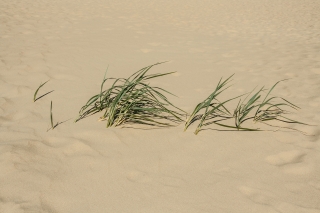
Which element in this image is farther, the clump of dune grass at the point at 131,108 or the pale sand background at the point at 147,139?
the clump of dune grass at the point at 131,108

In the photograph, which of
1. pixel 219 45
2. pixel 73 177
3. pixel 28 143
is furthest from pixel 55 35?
pixel 73 177

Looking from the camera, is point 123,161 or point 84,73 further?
point 84,73

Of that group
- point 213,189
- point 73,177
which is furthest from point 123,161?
point 213,189

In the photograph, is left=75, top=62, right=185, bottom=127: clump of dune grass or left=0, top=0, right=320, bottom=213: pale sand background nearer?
left=0, top=0, right=320, bottom=213: pale sand background

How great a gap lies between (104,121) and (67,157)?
45 cm

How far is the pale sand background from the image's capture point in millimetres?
1287

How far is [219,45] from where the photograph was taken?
15.3ft

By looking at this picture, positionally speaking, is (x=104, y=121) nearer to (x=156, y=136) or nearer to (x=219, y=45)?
(x=156, y=136)

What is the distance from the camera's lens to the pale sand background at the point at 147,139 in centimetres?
129

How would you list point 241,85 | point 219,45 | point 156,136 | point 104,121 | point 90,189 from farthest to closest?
point 219,45 → point 241,85 → point 104,121 → point 156,136 → point 90,189

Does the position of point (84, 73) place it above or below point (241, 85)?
below

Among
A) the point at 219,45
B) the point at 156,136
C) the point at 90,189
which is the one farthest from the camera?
the point at 219,45

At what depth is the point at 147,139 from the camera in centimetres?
174

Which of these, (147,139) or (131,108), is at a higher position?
(131,108)
